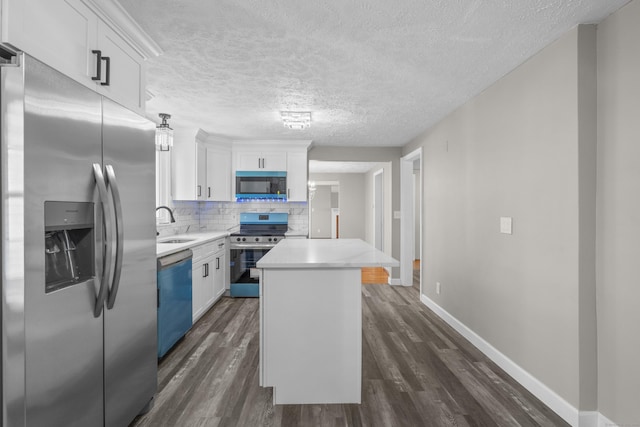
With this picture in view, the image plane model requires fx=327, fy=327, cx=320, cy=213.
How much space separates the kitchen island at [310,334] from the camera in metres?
2.07

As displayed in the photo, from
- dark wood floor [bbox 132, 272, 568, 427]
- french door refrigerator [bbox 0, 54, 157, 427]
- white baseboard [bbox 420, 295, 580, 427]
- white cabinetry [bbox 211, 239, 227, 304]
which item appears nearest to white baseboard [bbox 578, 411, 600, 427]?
white baseboard [bbox 420, 295, 580, 427]

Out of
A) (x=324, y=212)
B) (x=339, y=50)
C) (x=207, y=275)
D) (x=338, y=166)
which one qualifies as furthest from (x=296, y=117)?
(x=324, y=212)

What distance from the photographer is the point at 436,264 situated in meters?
3.91

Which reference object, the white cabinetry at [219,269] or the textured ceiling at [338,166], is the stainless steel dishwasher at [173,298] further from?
the textured ceiling at [338,166]

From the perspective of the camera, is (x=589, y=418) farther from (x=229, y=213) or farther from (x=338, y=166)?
(x=338, y=166)

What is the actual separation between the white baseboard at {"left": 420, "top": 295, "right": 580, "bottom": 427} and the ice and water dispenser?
8.71 feet

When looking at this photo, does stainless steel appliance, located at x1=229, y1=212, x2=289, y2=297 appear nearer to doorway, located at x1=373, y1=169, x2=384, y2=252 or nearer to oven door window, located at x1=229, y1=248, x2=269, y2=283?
oven door window, located at x1=229, y1=248, x2=269, y2=283

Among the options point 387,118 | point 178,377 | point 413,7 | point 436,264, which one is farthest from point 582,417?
point 387,118

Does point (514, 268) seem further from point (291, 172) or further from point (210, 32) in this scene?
point (291, 172)

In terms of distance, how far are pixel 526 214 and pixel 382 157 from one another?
3.29 m

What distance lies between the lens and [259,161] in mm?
4957

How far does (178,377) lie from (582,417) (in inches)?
102

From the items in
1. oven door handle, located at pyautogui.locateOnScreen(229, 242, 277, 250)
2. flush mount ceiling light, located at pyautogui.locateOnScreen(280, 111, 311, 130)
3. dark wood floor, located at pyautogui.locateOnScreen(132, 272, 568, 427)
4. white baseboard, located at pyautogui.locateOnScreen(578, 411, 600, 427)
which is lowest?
dark wood floor, located at pyautogui.locateOnScreen(132, 272, 568, 427)

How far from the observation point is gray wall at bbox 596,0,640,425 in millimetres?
1635
